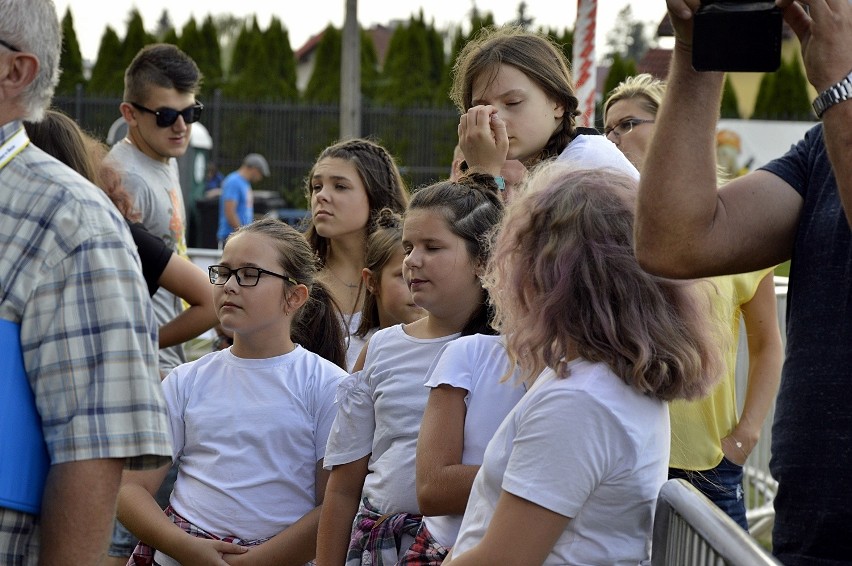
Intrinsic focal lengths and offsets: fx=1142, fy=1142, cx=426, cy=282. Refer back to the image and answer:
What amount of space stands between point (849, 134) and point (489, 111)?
165 centimetres

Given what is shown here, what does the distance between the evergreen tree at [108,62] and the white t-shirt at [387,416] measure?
1040 inches

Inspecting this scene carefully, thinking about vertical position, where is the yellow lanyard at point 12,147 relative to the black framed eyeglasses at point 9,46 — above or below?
below

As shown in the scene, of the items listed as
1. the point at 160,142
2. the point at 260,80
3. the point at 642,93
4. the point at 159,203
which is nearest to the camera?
the point at 642,93

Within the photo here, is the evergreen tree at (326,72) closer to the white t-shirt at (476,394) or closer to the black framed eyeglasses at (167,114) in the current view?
the black framed eyeglasses at (167,114)

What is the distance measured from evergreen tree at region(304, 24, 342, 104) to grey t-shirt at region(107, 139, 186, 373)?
75.7 ft

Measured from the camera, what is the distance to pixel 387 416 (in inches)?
117

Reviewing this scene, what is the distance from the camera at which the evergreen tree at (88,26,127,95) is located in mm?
28062

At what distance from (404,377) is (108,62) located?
26.9m

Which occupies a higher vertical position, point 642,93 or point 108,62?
point 642,93

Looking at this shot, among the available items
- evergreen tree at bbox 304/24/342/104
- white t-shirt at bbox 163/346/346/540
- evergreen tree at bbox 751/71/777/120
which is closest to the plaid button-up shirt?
white t-shirt at bbox 163/346/346/540

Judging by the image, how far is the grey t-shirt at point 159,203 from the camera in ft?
15.7

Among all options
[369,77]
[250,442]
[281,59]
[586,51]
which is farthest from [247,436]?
[281,59]

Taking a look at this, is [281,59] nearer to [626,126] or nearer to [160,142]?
[160,142]

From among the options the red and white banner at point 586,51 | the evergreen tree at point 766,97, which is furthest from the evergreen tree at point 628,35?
the red and white banner at point 586,51
